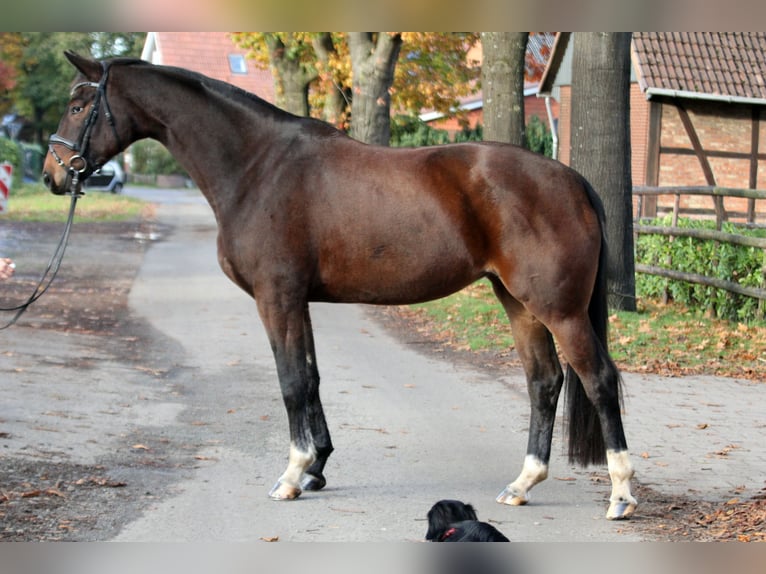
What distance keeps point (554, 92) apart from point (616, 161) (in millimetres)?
17951

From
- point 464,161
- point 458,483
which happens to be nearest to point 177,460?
point 458,483

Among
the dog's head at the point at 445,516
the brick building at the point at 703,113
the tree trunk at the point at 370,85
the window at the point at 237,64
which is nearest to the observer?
the dog's head at the point at 445,516

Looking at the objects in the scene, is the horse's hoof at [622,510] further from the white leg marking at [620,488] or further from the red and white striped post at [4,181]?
the red and white striped post at [4,181]

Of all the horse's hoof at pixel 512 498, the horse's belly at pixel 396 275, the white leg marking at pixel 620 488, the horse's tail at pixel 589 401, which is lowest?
the horse's hoof at pixel 512 498

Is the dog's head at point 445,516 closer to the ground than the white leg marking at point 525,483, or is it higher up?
higher up

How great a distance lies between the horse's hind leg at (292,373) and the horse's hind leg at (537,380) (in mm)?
1205

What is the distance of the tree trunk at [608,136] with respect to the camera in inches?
492

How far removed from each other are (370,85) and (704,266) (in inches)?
309

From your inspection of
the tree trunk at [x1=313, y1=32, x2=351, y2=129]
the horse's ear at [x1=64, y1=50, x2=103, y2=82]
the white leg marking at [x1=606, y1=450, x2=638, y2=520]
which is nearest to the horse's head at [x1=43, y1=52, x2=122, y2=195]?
the horse's ear at [x1=64, y1=50, x2=103, y2=82]

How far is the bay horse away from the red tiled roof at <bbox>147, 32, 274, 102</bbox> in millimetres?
48350

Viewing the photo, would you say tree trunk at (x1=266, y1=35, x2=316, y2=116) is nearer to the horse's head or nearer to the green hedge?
the green hedge

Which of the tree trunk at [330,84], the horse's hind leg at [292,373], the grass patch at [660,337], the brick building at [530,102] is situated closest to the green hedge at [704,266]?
the grass patch at [660,337]

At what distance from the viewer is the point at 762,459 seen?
701 centimetres

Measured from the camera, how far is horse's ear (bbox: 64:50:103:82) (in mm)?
5883
